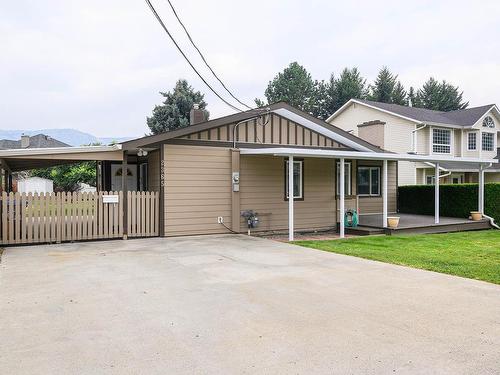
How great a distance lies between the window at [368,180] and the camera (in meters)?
15.5

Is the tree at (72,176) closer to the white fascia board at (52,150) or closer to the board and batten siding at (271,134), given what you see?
the board and batten siding at (271,134)

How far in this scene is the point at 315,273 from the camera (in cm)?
683

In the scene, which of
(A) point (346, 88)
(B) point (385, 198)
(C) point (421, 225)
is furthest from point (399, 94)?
(B) point (385, 198)

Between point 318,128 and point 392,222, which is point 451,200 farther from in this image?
point 318,128

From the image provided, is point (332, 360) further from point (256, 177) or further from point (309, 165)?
point (309, 165)

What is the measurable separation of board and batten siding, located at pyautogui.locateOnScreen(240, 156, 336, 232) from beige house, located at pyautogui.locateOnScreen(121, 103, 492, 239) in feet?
0.10

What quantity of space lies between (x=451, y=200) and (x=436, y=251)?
25.8 feet

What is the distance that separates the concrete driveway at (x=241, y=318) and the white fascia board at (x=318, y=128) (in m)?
6.26

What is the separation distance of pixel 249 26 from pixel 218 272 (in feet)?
25.2

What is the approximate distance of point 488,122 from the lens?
26.1m

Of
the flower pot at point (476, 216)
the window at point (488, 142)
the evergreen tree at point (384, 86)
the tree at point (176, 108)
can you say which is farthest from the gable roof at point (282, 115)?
the evergreen tree at point (384, 86)

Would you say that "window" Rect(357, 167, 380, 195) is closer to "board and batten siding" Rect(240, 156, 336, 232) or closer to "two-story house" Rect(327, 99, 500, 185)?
"board and batten siding" Rect(240, 156, 336, 232)

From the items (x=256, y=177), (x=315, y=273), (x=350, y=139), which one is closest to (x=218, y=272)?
(x=315, y=273)

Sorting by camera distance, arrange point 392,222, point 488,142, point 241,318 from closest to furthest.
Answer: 1. point 241,318
2. point 392,222
3. point 488,142
